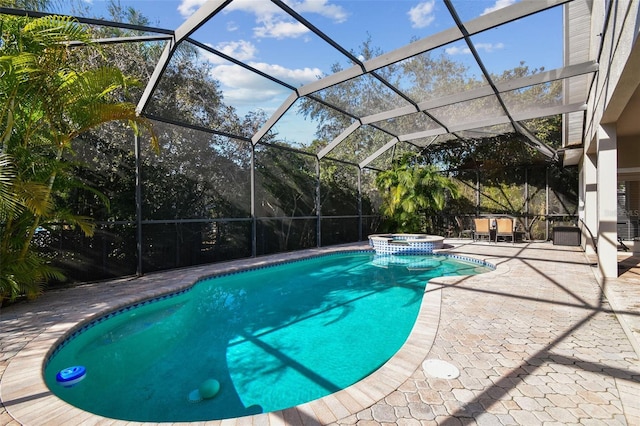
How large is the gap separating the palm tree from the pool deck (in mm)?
7194

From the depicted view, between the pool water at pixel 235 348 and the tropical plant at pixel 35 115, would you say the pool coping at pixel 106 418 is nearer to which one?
the pool water at pixel 235 348

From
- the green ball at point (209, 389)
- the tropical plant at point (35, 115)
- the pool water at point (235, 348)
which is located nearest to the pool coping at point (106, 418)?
the pool water at point (235, 348)

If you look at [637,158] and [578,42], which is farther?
[637,158]

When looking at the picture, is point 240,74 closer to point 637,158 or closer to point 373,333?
point 373,333

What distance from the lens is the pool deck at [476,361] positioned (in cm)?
212

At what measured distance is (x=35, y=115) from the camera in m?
4.47

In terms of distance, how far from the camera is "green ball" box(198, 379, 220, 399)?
9.80 feet

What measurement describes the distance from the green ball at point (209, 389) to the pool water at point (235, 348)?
2.3 inches

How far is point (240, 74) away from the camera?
23.5ft

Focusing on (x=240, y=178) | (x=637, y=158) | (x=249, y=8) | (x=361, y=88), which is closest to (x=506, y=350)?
(x=249, y=8)

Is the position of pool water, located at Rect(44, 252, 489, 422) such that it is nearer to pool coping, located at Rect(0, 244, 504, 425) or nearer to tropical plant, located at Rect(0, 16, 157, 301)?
pool coping, located at Rect(0, 244, 504, 425)

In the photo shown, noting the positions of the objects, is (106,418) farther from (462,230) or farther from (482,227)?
(462,230)

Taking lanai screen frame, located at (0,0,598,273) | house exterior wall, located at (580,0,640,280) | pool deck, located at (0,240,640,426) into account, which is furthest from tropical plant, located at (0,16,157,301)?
house exterior wall, located at (580,0,640,280)

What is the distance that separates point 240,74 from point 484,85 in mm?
5777
